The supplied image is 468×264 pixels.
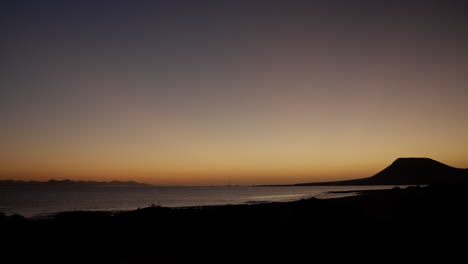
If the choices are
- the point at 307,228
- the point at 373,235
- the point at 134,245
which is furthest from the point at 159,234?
the point at 373,235

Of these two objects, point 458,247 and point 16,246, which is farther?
point 16,246

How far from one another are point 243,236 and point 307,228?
4.54 metres

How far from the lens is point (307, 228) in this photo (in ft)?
65.2

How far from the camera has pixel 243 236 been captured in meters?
17.7

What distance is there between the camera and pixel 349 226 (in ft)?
65.9

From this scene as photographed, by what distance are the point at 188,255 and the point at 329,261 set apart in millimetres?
5674

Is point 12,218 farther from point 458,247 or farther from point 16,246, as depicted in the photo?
point 458,247

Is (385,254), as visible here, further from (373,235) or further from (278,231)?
(278,231)

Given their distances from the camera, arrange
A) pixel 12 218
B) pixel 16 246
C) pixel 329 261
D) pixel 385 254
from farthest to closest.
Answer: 1. pixel 12 218
2. pixel 16 246
3. pixel 385 254
4. pixel 329 261

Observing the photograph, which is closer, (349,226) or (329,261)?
(329,261)

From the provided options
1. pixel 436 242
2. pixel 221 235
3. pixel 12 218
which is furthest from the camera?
pixel 12 218

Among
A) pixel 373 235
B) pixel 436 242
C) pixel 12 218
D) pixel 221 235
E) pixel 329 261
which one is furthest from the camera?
pixel 12 218

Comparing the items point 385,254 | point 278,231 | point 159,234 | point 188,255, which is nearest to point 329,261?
point 385,254

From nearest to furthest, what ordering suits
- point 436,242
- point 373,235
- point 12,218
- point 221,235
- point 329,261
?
point 329,261
point 436,242
point 373,235
point 221,235
point 12,218
